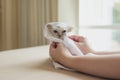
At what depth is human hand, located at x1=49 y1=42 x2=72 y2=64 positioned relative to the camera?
723 mm

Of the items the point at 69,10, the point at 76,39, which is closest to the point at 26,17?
the point at 69,10

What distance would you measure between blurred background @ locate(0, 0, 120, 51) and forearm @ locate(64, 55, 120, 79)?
1.53m

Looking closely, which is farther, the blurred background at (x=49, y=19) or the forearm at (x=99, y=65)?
the blurred background at (x=49, y=19)

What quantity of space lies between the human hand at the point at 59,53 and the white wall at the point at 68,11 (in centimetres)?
147

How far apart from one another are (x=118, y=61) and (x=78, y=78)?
0.14 meters

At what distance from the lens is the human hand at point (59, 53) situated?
72 cm

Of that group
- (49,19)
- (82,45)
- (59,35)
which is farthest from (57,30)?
(49,19)

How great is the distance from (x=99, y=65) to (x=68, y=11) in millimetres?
1807

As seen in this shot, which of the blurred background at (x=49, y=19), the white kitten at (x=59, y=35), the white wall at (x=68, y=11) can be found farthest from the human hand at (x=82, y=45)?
the white wall at (x=68, y=11)

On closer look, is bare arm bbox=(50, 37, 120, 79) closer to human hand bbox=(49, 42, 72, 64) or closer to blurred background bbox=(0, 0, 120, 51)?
human hand bbox=(49, 42, 72, 64)

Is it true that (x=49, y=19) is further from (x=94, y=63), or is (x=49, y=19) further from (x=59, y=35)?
(x=94, y=63)

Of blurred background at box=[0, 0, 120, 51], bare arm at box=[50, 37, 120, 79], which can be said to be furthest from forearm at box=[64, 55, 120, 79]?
blurred background at box=[0, 0, 120, 51]

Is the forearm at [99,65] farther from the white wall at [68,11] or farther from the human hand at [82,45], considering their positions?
the white wall at [68,11]

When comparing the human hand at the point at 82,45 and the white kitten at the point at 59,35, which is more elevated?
the white kitten at the point at 59,35
